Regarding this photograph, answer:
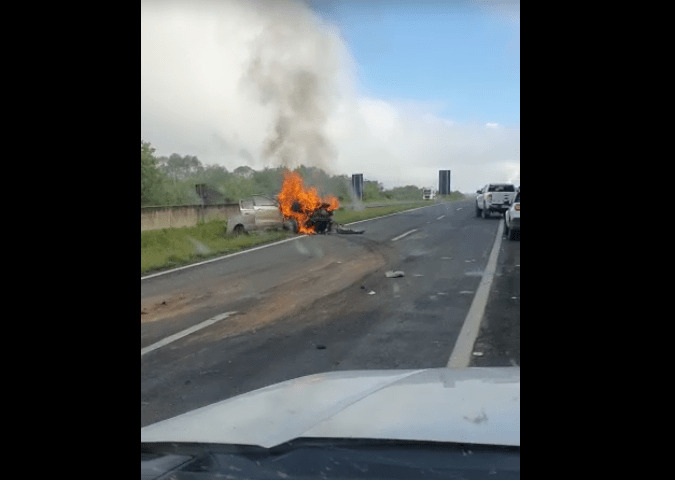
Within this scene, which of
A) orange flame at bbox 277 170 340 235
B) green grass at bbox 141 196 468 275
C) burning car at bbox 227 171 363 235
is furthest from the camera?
orange flame at bbox 277 170 340 235

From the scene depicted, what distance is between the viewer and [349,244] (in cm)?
1938

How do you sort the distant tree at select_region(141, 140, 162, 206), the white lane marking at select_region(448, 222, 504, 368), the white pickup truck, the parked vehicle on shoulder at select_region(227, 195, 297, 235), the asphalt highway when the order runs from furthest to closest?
the white pickup truck
the parked vehicle on shoulder at select_region(227, 195, 297, 235)
the white lane marking at select_region(448, 222, 504, 368)
the asphalt highway
the distant tree at select_region(141, 140, 162, 206)

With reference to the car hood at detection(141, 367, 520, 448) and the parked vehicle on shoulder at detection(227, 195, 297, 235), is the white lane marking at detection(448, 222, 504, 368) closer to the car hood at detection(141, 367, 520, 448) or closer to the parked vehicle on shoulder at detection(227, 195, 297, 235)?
the car hood at detection(141, 367, 520, 448)

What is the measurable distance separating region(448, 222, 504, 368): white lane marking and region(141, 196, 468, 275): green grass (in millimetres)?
6608

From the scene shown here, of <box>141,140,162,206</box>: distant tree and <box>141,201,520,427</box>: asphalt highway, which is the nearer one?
<box>141,140,162,206</box>: distant tree

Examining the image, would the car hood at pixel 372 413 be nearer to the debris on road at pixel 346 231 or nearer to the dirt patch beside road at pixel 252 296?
the dirt patch beside road at pixel 252 296

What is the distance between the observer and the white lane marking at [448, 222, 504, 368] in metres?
6.42

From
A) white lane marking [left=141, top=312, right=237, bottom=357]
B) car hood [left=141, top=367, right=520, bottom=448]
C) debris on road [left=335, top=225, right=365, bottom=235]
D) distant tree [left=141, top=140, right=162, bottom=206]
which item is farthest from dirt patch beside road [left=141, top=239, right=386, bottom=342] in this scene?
debris on road [left=335, top=225, right=365, bottom=235]
